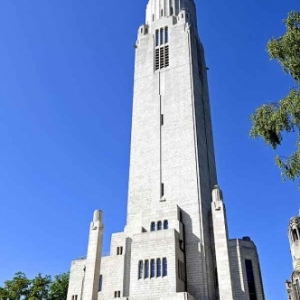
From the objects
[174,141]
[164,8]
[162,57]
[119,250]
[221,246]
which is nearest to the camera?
[221,246]

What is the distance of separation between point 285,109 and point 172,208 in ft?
69.1

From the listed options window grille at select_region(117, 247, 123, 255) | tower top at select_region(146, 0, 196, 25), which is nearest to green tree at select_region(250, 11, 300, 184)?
window grille at select_region(117, 247, 123, 255)

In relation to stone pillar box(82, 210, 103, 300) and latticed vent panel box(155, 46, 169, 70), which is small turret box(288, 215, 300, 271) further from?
latticed vent panel box(155, 46, 169, 70)

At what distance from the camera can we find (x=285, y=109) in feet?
57.9

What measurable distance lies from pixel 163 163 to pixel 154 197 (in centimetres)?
422

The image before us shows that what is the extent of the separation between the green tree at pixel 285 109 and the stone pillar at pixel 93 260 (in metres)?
23.1

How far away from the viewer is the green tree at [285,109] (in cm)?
1733

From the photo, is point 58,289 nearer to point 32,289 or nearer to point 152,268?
point 32,289

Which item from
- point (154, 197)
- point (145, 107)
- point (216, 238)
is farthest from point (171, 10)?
point (216, 238)

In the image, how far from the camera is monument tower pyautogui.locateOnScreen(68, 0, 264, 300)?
3241cm

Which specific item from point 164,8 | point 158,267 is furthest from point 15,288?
point 164,8

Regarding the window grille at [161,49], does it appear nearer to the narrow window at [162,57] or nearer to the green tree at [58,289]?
the narrow window at [162,57]

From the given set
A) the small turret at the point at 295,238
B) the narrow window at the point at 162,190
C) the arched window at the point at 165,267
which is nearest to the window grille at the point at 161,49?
the narrow window at the point at 162,190

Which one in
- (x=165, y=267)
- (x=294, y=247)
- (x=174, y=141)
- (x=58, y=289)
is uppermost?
(x=174, y=141)
